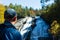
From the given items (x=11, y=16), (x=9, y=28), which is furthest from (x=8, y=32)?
(x=11, y=16)

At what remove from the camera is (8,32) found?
7.00ft

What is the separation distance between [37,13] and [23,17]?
1178 mm

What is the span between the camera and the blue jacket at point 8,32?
2095 mm

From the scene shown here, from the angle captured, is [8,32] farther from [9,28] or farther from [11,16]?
[11,16]

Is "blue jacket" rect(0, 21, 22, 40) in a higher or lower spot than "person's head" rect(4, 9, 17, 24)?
lower

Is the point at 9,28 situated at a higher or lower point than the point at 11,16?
lower

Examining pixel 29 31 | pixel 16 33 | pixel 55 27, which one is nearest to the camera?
pixel 16 33

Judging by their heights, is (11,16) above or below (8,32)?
above

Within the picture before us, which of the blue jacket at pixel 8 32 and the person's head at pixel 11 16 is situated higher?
the person's head at pixel 11 16

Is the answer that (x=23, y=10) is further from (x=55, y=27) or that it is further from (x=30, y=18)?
(x=55, y=27)

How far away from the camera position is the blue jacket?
6.87 ft

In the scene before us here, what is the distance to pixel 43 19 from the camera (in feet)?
62.5

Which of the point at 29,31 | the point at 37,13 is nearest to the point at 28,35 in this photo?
the point at 29,31

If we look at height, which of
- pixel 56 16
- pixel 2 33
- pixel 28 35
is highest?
pixel 2 33
